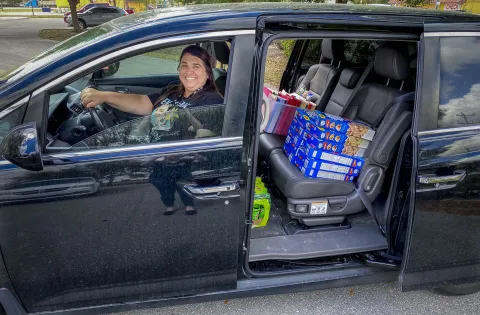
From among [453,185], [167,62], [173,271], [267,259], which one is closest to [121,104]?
[167,62]

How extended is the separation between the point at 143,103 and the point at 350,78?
2027 mm

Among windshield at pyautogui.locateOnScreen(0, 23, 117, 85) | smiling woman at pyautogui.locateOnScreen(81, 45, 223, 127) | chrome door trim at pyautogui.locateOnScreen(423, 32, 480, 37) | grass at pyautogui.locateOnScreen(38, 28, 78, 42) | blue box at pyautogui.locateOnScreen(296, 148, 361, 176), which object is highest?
chrome door trim at pyautogui.locateOnScreen(423, 32, 480, 37)

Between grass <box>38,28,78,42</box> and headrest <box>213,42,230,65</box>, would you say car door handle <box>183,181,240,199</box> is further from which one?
grass <box>38,28,78,42</box>

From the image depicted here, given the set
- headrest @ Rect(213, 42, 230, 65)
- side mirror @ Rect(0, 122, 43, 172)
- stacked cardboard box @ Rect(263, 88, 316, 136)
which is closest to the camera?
side mirror @ Rect(0, 122, 43, 172)

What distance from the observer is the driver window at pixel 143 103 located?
197 cm

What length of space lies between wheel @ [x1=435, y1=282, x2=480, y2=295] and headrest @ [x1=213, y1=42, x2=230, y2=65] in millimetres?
2082

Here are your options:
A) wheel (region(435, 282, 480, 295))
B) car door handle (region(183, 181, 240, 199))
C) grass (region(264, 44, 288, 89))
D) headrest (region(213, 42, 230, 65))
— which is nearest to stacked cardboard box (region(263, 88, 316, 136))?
grass (region(264, 44, 288, 89))

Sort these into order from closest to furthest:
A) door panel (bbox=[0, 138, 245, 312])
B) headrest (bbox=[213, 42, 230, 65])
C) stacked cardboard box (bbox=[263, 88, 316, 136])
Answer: door panel (bbox=[0, 138, 245, 312]) → headrest (bbox=[213, 42, 230, 65]) → stacked cardboard box (bbox=[263, 88, 316, 136])

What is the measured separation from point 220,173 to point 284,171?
3.31 feet

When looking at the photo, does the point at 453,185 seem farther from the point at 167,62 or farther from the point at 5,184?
the point at 5,184

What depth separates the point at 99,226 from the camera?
1.89 m

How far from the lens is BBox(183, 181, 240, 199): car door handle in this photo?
6.39 ft

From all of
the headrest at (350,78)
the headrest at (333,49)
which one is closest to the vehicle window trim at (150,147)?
the headrest at (350,78)

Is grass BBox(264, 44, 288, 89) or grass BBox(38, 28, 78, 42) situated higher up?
grass BBox(264, 44, 288, 89)
